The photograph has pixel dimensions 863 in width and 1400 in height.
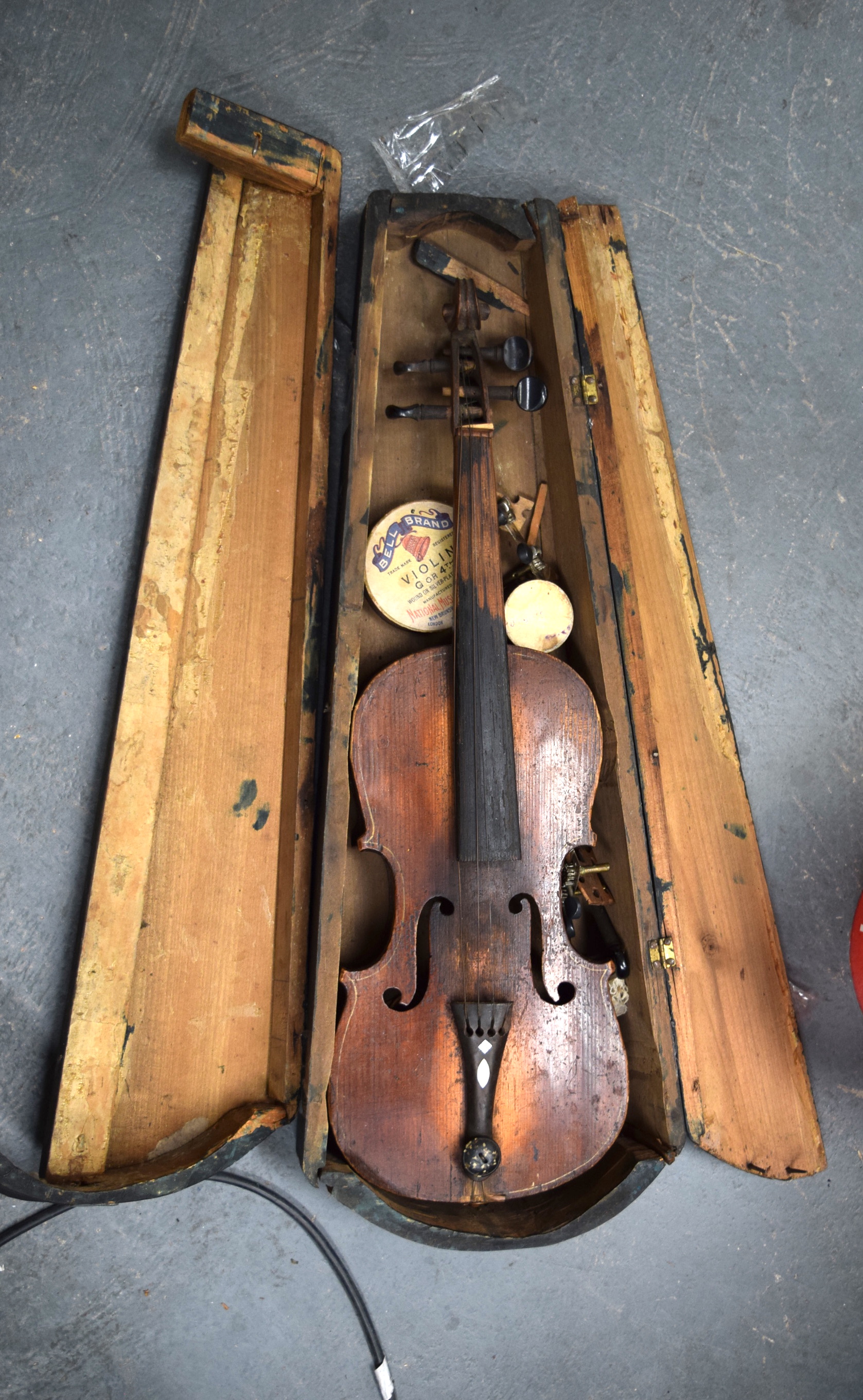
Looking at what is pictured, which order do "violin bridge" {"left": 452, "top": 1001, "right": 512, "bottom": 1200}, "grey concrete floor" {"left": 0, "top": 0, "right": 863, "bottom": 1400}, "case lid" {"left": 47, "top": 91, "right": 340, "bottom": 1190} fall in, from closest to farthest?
"violin bridge" {"left": 452, "top": 1001, "right": 512, "bottom": 1200} → "case lid" {"left": 47, "top": 91, "right": 340, "bottom": 1190} → "grey concrete floor" {"left": 0, "top": 0, "right": 863, "bottom": 1400}

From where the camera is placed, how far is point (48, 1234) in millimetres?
1668

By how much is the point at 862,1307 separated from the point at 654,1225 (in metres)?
0.55

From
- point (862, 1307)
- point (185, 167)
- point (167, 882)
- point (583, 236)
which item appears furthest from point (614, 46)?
point (862, 1307)

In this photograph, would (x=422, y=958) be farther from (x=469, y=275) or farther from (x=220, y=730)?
(x=469, y=275)

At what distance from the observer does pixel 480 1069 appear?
56.5 inches

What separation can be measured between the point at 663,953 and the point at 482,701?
0.57 meters

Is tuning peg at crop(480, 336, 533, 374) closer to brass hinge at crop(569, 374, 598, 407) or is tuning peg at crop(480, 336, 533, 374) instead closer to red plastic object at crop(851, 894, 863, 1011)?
brass hinge at crop(569, 374, 598, 407)

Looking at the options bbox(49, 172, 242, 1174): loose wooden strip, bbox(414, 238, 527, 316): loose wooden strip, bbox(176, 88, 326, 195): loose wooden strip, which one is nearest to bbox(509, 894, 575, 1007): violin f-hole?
bbox(49, 172, 242, 1174): loose wooden strip

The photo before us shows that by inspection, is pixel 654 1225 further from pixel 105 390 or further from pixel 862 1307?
pixel 105 390

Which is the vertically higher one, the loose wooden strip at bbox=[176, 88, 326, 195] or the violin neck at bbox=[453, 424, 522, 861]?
the loose wooden strip at bbox=[176, 88, 326, 195]

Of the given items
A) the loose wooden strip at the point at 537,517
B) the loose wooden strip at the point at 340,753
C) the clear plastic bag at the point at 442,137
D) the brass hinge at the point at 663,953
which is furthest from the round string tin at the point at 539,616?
the clear plastic bag at the point at 442,137

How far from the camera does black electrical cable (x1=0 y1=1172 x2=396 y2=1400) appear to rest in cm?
175

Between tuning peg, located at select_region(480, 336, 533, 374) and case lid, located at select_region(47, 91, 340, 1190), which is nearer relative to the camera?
case lid, located at select_region(47, 91, 340, 1190)

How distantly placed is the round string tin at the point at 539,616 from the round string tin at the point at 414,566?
124 mm
